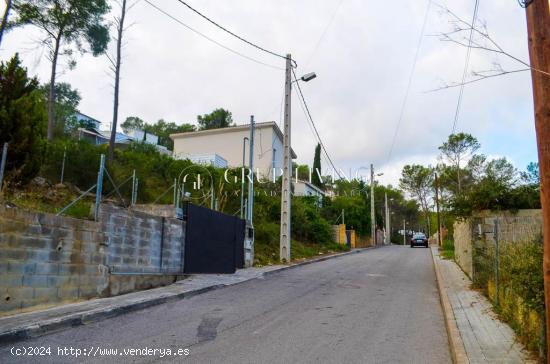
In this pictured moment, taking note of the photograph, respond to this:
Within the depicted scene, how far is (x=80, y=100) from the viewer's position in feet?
155

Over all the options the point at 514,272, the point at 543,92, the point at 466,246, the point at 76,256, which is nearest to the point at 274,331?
the point at 514,272

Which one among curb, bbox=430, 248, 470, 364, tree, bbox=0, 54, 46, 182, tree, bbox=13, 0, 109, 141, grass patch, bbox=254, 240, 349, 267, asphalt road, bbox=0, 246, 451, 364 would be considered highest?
tree, bbox=13, 0, 109, 141

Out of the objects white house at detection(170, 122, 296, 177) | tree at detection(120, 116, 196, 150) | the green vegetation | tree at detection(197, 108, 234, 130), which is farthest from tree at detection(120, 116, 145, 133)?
the green vegetation

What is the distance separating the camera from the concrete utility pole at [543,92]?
460 centimetres

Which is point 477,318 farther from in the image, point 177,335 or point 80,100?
point 80,100

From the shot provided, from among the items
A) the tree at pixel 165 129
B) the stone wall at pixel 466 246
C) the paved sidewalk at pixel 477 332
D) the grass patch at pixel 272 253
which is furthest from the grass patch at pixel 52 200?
the tree at pixel 165 129

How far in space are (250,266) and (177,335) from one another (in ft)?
37.8

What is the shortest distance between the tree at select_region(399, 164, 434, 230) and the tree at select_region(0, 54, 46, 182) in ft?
198

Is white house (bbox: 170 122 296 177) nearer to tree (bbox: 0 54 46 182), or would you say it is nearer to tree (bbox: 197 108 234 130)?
tree (bbox: 197 108 234 130)

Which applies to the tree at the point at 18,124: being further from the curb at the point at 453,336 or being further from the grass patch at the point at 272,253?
the grass patch at the point at 272,253

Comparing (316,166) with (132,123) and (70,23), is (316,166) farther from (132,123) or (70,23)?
(70,23)

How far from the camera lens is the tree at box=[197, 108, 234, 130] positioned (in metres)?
50.4

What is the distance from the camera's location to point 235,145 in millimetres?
38719

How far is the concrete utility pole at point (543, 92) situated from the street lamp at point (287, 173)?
50.6ft
